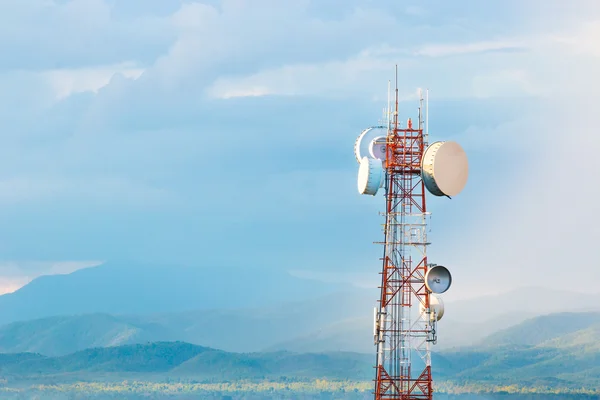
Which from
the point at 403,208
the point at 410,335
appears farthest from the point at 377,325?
the point at 403,208

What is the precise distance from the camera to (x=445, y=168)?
64812mm

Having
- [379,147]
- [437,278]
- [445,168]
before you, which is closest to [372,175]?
[379,147]

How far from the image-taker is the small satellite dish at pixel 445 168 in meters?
64.6

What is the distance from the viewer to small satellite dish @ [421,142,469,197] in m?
64.6

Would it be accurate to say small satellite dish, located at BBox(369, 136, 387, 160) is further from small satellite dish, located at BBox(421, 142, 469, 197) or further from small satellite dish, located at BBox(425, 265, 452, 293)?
small satellite dish, located at BBox(425, 265, 452, 293)

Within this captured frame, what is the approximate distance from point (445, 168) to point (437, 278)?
5426 millimetres

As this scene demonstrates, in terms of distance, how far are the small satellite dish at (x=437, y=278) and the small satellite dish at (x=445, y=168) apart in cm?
367

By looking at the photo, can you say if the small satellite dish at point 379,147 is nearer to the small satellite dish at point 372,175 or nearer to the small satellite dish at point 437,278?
the small satellite dish at point 372,175

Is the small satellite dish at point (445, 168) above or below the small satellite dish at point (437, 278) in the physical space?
above

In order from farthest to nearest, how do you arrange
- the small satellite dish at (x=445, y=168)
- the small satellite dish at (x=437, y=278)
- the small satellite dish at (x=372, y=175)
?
the small satellite dish at (x=372, y=175) → the small satellite dish at (x=437, y=278) → the small satellite dish at (x=445, y=168)

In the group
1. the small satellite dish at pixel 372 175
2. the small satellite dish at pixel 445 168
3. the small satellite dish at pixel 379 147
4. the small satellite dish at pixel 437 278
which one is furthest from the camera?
the small satellite dish at pixel 379 147

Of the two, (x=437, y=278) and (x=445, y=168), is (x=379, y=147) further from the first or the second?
(x=437, y=278)

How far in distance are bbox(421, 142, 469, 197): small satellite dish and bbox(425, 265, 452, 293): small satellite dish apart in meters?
3.67

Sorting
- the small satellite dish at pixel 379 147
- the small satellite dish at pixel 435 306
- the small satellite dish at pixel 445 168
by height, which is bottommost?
the small satellite dish at pixel 435 306
